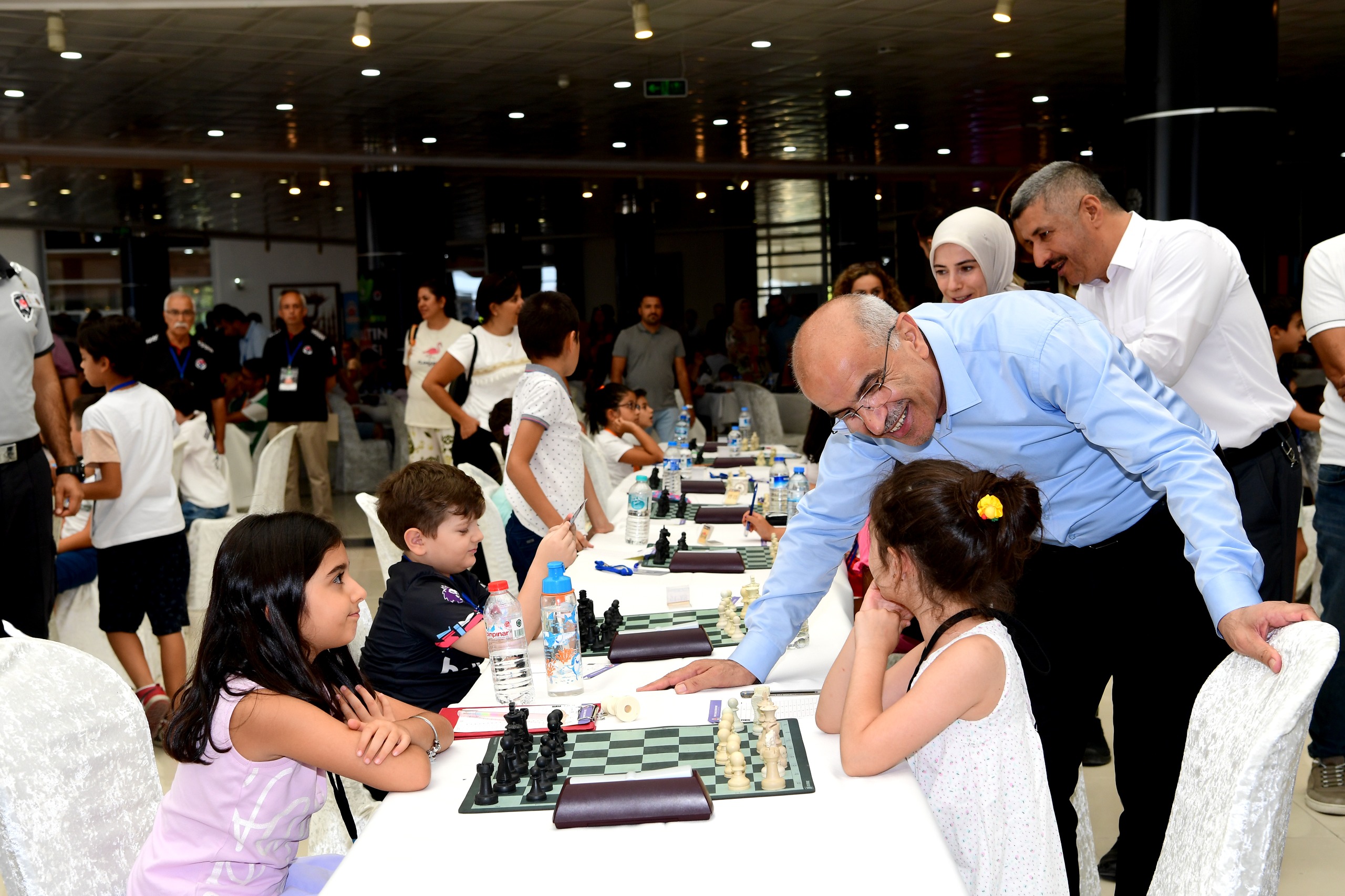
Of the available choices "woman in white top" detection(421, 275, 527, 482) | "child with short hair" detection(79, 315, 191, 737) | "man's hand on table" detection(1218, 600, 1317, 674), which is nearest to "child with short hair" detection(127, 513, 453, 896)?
"man's hand on table" detection(1218, 600, 1317, 674)

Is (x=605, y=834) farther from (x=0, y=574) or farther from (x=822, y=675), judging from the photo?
(x=0, y=574)

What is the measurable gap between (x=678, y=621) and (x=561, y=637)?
20.2 inches

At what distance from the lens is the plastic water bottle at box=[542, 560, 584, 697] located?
2.02 m

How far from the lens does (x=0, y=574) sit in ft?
10.3

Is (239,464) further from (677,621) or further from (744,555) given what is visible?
(677,621)

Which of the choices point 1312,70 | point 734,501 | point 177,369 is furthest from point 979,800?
point 1312,70

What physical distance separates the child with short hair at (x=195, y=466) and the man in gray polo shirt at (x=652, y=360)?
4007mm

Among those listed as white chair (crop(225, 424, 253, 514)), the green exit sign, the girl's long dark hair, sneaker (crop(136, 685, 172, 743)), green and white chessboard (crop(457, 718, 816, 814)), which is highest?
the green exit sign

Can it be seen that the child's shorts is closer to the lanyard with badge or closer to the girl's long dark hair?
the girl's long dark hair

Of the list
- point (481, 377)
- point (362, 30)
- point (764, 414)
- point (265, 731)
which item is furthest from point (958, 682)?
point (764, 414)

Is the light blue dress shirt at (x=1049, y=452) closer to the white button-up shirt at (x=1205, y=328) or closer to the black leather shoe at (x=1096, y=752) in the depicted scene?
the white button-up shirt at (x=1205, y=328)

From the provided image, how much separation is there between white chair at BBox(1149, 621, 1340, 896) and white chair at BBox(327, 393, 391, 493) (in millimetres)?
9351

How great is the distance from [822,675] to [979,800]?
47 cm

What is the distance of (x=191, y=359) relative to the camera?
7859mm
